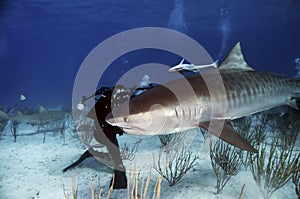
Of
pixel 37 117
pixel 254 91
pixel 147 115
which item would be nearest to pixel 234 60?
pixel 254 91

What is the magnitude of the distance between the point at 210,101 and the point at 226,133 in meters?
0.64

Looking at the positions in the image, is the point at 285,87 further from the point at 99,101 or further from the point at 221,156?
the point at 99,101

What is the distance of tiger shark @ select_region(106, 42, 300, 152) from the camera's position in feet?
9.34

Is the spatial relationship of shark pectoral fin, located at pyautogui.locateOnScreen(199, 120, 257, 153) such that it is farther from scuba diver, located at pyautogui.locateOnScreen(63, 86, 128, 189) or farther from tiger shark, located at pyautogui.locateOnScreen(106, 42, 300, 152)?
scuba diver, located at pyautogui.locateOnScreen(63, 86, 128, 189)

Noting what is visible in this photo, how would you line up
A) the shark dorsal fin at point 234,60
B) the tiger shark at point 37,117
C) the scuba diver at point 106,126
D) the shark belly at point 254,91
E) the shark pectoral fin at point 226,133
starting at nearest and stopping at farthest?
the shark pectoral fin at point 226,133
the shark belly at point 254,91
the shark dorsal fin at point 234,60
the scuba diver at point 106,126
the tiger shark at point 37,117

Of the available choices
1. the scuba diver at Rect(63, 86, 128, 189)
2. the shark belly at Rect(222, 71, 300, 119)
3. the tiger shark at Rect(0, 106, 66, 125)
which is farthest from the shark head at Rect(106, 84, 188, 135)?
the tiger shark at Rect(0, 106, 66, 125)

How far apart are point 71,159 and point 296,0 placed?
3658 cm

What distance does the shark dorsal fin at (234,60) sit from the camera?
4.17 metres

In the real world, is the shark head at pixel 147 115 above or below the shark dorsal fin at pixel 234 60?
below

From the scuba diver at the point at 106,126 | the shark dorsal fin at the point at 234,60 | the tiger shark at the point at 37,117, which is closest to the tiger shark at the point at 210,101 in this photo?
the shark dorsal fin at the point at 234,60

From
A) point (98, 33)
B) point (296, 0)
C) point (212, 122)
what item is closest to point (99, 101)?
point (212, 122)

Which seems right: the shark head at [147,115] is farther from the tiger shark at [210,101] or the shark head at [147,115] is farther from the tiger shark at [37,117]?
the tiger shark at [37,117]

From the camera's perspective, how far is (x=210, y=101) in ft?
11.3

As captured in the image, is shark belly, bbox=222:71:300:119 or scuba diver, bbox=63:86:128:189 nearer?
shark belly, bbox=222:71:300:119
